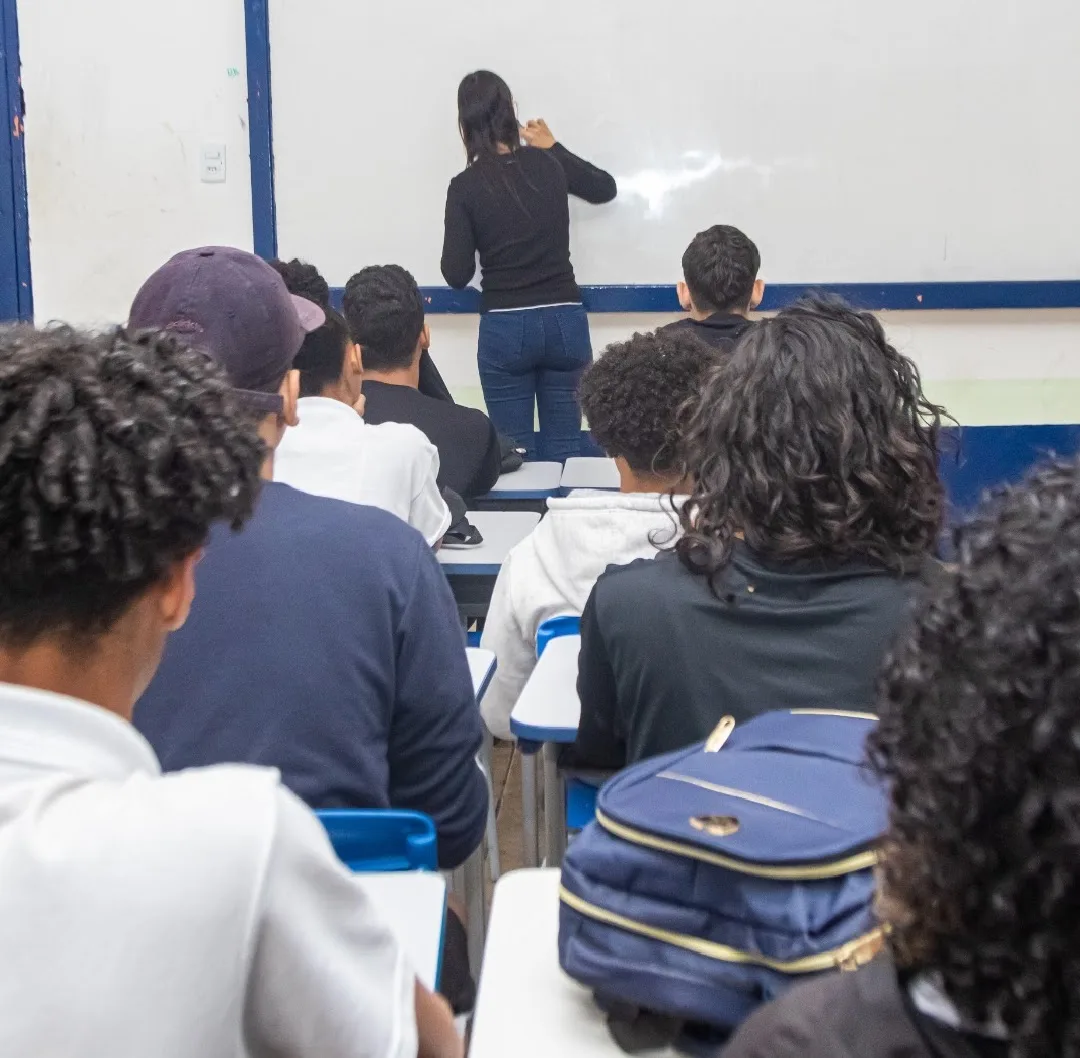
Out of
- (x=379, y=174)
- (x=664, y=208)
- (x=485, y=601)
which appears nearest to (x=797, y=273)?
(x=664, y=208)

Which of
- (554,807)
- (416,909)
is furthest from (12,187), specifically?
(416,909)

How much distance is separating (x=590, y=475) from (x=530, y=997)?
235 cm

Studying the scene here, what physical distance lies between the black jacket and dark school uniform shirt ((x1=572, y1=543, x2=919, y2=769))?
0.71m

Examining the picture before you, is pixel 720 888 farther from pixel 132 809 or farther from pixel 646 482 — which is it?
pixel 646 482

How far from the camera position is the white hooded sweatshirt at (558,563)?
6.18 ft

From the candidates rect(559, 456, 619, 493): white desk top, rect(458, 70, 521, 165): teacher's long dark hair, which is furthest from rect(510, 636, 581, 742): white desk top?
rect(458, 70, 521, 165): teacher's long dark hair

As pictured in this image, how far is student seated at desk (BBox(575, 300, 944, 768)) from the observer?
1.32 m

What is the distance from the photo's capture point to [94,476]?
2.55ft

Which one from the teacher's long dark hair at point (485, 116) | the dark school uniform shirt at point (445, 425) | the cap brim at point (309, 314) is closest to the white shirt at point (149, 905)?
the cap brim at point (309, 314)

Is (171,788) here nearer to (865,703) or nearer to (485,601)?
(865,703)

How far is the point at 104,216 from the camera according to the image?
4594mm

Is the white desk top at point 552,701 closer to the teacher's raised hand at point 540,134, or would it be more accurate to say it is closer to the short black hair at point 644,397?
the short black hair at point 644,397

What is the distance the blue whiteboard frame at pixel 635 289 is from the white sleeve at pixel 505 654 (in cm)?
257

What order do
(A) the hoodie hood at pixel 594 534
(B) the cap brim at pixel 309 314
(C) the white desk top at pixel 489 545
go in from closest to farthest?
(A) the hoodie hood at pixel 594 534 < (B) the cap brim at pixel 309 314 < (C) the white desk top at pixel 489 545
